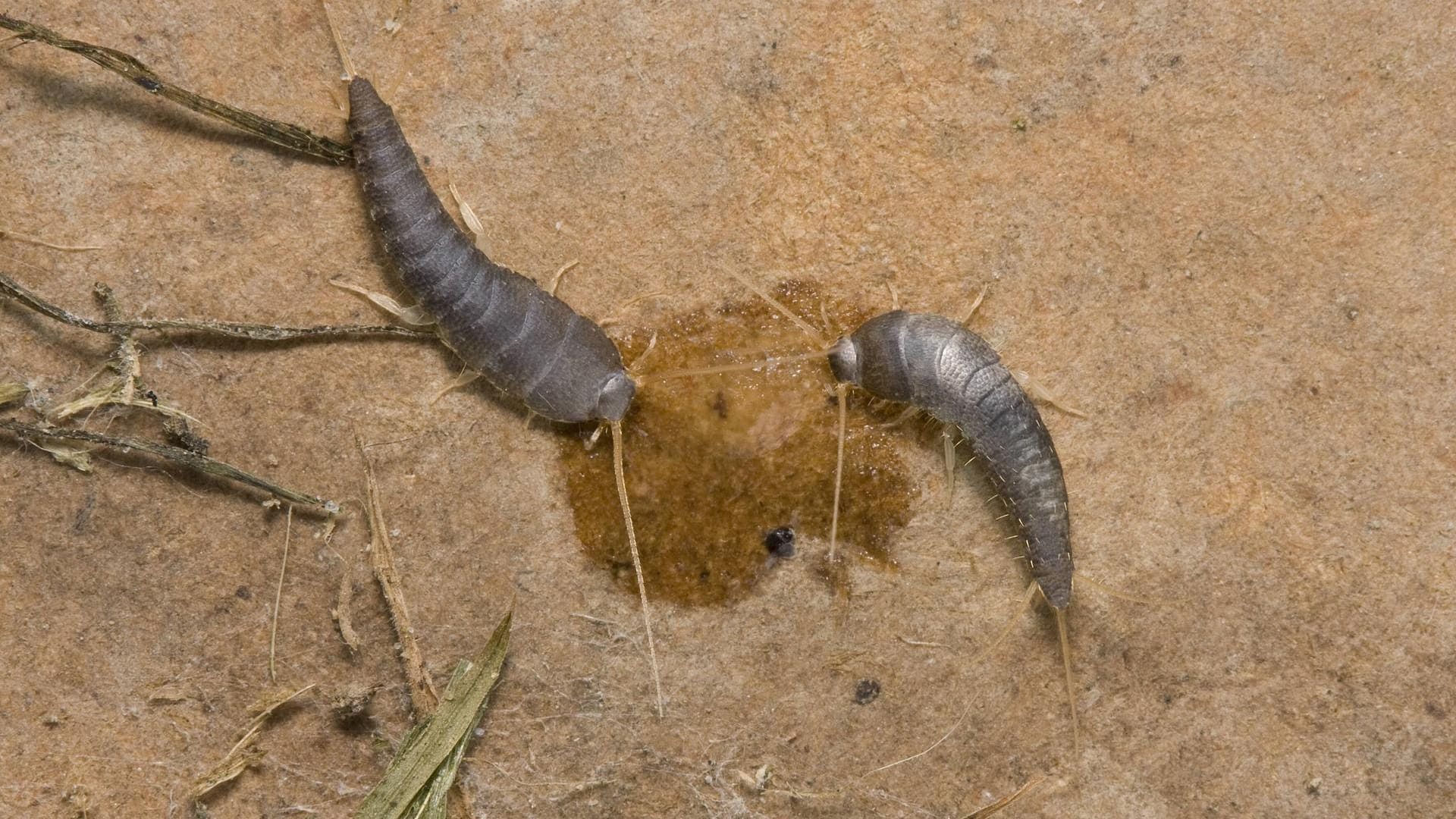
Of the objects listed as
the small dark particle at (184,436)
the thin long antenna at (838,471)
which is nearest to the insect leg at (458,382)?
the small dark particle at (184,436)

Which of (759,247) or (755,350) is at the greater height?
(759,247)

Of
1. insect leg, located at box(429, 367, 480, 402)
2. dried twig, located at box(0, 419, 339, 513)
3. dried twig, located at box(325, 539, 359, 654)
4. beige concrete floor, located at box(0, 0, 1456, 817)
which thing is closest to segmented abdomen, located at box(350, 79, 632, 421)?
insect leg, located at box(429, 367, 480, 402)

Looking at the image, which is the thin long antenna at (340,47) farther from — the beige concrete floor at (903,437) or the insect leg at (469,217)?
the insect leg at (469,217)

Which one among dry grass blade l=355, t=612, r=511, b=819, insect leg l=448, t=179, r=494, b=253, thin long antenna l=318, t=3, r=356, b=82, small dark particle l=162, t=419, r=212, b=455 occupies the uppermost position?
thin long antenna l=318, t=3, r=356, b=82

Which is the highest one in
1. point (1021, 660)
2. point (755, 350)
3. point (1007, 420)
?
point (755, 350)

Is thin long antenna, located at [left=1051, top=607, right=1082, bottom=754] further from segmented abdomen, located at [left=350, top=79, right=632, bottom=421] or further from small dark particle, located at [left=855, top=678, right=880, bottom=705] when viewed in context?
segmented abdomen, located at [left=350, top=79, right=632, bottom=421]

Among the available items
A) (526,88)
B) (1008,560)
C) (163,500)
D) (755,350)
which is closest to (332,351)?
(163,500)

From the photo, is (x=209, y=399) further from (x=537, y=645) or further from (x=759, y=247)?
(x=759, y=247)
